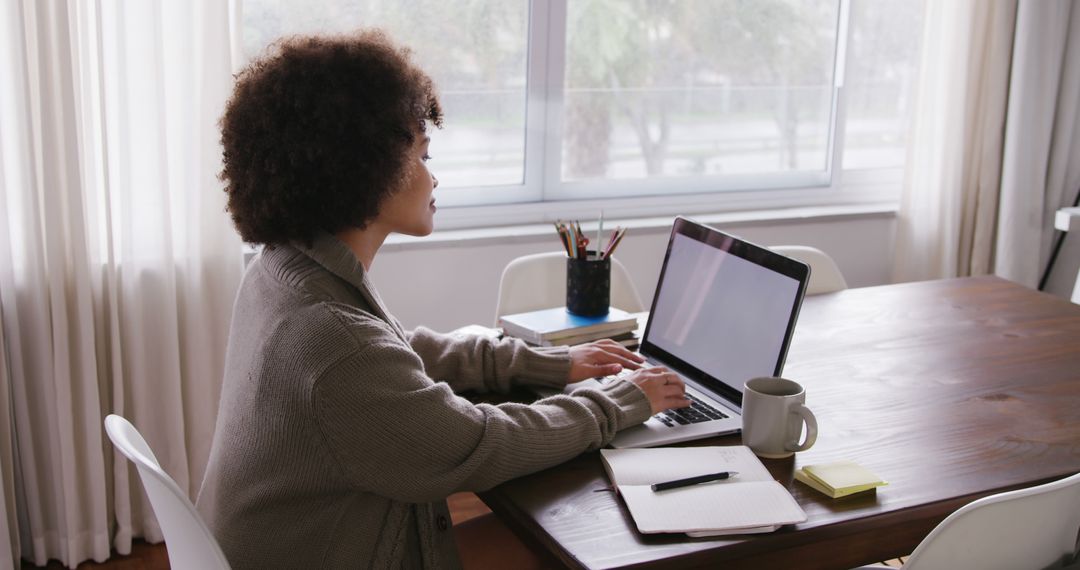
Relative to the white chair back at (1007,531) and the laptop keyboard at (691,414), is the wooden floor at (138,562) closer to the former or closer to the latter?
the laptop keyboard at (691,414)

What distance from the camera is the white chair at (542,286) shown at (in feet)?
7.72

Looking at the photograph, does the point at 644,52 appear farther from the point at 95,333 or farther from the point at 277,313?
the point at 277,313

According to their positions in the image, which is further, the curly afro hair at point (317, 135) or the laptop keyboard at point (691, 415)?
the laptop keyboard at point (691, 415)

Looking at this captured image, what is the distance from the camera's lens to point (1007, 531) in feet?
3.88

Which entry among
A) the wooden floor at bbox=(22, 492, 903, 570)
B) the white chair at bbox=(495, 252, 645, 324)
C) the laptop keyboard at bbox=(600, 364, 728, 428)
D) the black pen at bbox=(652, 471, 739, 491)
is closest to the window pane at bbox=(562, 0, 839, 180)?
the white chair at bbox=(495, 252, 645, 324)

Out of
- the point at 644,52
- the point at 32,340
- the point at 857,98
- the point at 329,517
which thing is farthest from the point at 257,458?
the point at 857,98

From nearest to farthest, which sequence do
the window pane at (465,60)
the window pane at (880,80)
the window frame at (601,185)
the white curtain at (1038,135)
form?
1. the window pane at (465,60)
2. the window frame at (601,185)
3. the white curtain at (1038,135)
4. the window pane at (880,80)

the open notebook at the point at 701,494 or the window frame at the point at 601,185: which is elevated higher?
the window frame at the point at 601,185

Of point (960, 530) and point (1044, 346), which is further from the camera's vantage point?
point (1044, 346)

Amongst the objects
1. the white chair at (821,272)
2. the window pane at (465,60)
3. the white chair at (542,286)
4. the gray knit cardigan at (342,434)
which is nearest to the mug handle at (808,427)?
the gray knit cardigan at (342,434)

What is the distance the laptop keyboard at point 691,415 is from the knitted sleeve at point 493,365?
20cm

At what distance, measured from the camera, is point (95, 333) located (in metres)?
2.43

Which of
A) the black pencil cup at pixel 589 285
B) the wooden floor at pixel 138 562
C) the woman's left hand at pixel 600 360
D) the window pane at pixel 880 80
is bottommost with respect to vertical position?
the wooden floor at pixel 138 562

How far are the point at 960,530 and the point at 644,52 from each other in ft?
7.48
